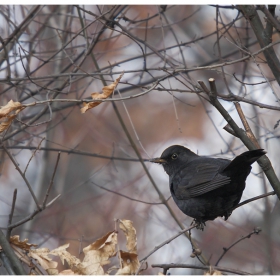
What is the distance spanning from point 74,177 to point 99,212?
80cm

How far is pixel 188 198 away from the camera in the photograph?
4609mm

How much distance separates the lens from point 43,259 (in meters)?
2.77

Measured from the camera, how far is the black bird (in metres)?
4.20

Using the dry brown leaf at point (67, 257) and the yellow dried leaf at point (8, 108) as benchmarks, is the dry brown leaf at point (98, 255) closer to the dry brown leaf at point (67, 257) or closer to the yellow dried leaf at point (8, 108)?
→ the dry brown leaf at point (67, 257)

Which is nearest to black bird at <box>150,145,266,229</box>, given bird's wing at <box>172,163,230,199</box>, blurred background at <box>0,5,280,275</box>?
bird's wing at <box>172,163,230,199</box>

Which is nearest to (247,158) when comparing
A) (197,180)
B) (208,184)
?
(208,184)

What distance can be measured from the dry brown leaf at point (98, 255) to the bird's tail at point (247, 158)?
138 centimetres

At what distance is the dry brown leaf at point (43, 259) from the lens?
2.72m

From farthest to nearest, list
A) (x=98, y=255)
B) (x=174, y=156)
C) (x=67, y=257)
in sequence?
(x=174, y=156) → (x=67, y=257) → (x=98, y=255)

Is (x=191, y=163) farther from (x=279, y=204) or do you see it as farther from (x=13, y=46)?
(x=13, y=46)

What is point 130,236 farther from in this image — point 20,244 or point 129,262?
point 20,244

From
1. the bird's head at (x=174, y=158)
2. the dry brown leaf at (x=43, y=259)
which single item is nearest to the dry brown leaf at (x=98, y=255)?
the dry brown leaf at (x=43, y=259)

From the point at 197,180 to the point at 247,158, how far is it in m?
0.90

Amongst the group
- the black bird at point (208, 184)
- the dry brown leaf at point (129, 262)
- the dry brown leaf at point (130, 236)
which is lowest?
the dry brown leaf at point (129, 262)
